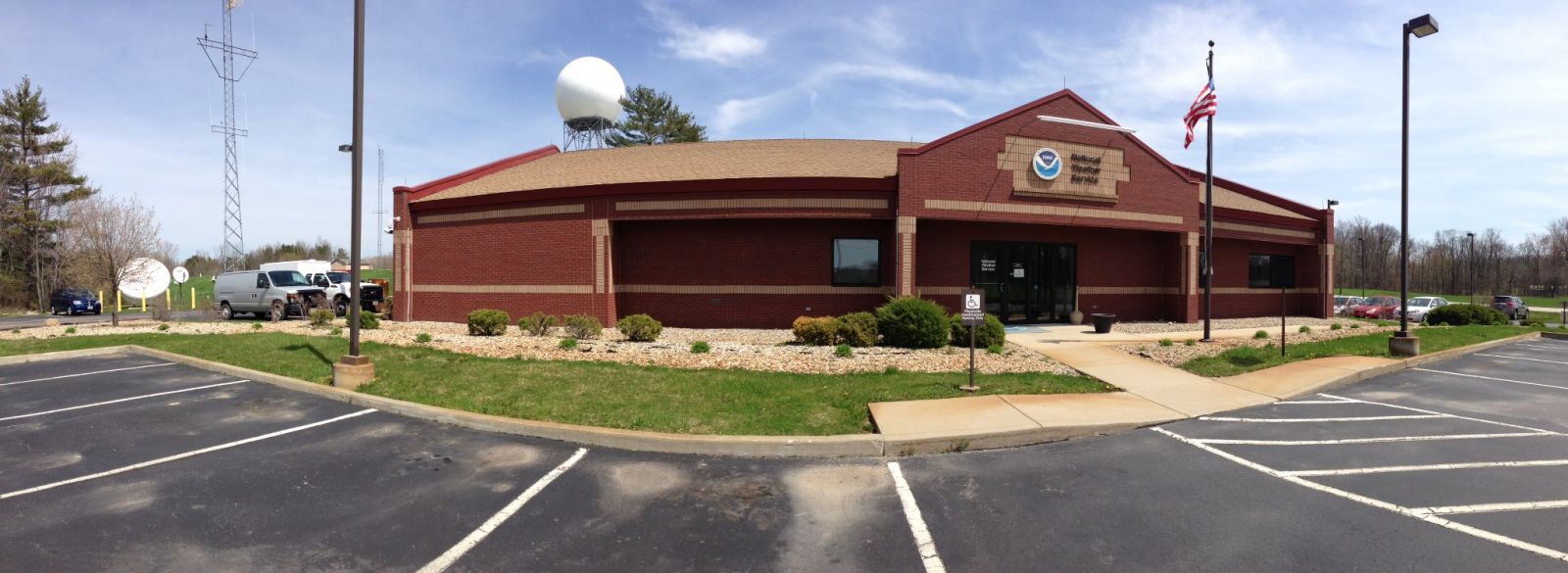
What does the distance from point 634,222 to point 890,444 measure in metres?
14.9

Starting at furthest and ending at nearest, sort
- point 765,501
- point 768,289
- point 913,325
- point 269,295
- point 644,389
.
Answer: point 269,295
point 768,289
point 913,325
point 644,389
point 765,501

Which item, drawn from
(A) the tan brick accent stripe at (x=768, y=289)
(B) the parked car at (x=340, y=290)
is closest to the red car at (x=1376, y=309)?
Answer: (A) the tan brick accent stripe at (x=768, y=289)

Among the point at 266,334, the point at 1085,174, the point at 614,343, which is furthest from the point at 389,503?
the point at 1085,174

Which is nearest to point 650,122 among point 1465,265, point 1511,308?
point 1511,308

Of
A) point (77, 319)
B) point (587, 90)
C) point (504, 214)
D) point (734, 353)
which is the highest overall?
→ point (587, 90)

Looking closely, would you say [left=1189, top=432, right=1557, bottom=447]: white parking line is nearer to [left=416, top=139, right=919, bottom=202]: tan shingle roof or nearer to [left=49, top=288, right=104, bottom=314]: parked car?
[left=416, top=139, right=919, bottom=202]: tan shingle roof

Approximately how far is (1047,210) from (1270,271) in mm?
Answer: 13107

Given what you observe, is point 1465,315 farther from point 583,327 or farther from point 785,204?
point 583,327

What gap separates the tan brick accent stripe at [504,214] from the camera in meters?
20.0

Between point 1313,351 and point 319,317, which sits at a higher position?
point 319,317

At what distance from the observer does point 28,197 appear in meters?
41.5

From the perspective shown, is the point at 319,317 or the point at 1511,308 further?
the point at 1511,308

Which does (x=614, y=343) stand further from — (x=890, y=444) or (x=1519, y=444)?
(x=1519, y=444)

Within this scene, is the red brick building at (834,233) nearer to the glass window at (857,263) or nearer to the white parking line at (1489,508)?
the glass window at (857,263)
